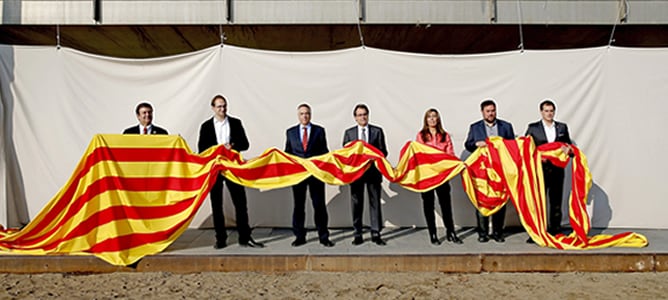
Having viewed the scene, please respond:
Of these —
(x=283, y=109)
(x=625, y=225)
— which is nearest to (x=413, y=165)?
(x=283, y=109)

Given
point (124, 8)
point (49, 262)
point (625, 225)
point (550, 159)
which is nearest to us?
point (49, 262)

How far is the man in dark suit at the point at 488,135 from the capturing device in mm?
4258

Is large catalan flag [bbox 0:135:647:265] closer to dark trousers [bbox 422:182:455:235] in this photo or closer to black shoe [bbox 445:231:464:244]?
dark trousers [bbox 422:182:455:235]

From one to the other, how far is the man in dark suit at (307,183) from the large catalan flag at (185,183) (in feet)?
0.49

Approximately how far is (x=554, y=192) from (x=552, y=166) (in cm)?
26

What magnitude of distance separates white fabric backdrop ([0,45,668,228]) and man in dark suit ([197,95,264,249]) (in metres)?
0.82

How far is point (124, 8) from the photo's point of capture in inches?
212

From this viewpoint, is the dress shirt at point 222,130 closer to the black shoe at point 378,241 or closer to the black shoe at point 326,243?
the black shoe at point 326,243

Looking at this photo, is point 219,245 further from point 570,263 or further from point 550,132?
point 550,132

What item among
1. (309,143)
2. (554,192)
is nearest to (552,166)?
(554,192)

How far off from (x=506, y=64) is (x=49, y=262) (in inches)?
187

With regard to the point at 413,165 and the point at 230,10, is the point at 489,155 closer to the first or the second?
the point at 413,165

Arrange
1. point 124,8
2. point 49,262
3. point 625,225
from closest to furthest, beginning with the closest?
point 49,262 → point 625,225 → point 124,8

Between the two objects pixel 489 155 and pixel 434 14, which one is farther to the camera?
pixel 434 14
